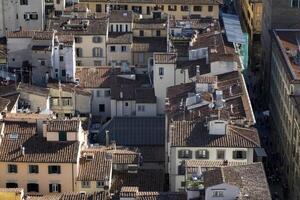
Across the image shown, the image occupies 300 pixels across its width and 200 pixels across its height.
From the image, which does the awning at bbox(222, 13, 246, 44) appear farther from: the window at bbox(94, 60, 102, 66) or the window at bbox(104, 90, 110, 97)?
the window at bbox(104, 90, 110, 97)

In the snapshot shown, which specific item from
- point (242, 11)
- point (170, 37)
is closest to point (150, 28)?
point (170, 37)

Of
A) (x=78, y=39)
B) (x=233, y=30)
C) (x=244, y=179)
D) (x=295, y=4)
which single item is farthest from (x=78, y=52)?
(x=244, y=179)

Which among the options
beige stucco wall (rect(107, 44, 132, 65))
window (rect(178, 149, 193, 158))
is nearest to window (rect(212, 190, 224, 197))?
window (rect(178, 149, 193, 158))

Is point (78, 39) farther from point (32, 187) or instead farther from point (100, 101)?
point (32, 187)

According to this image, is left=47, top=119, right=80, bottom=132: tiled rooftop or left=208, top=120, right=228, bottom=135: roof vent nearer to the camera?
left=208, top=120, right=228, bottom=135: roof vent

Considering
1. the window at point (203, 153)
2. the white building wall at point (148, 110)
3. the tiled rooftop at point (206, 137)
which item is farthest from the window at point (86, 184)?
the white building wall at point (148, 110)
